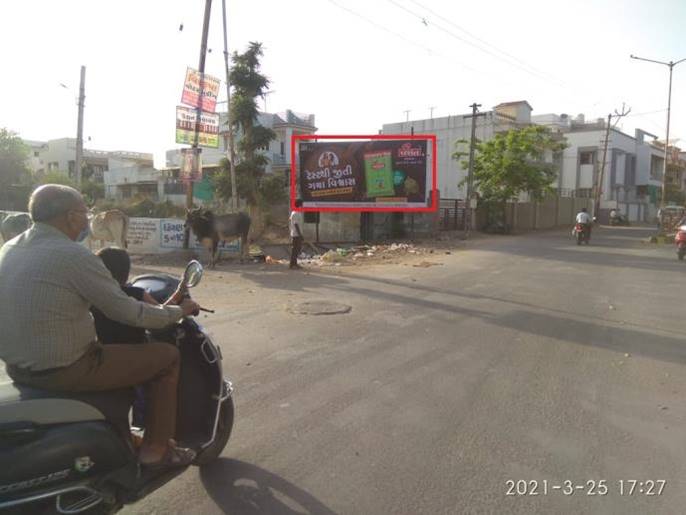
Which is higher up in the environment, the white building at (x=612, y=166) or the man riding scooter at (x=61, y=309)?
the white building at (x=612, y=166)

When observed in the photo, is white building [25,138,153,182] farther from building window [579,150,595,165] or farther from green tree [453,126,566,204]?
building window [579,150,595,165]

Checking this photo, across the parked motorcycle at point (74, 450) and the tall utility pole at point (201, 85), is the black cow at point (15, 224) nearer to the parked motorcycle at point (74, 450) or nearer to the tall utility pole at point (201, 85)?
the parked motorcycle at point (74, 450)

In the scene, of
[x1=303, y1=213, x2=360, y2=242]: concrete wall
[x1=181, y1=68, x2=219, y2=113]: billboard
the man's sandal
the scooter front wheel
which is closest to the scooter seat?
the man's sandal

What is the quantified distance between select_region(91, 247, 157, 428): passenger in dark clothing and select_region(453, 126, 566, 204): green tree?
3076cm

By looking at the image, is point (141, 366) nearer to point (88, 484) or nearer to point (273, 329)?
point (88, 484)

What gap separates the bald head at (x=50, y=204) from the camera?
2.62m

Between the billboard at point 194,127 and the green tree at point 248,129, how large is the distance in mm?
6239

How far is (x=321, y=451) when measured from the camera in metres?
3.72

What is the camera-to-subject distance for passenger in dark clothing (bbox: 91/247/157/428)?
10.0 feet

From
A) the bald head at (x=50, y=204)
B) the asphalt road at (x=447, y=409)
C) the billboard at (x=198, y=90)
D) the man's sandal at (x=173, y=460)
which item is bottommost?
the asphalt road at (x=447, y=409)

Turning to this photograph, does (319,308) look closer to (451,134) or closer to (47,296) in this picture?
A: (47,296)

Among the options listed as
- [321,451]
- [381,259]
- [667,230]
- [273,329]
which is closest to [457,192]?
[667,230]

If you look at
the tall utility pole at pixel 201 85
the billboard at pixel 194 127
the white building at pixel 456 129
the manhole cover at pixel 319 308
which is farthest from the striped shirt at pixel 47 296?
the white building at pixel 456 129

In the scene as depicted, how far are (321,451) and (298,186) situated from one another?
→ 70.0ft
